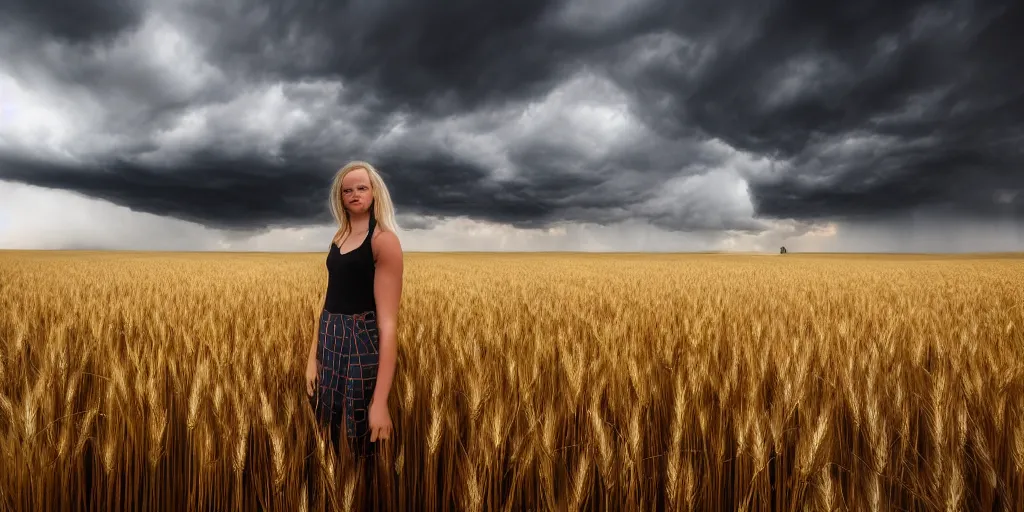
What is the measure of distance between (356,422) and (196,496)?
2.00ft

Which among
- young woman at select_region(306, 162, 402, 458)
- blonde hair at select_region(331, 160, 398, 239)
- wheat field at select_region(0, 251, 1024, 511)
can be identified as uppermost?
blonde hair at select_region(331, 160, 398, 239)

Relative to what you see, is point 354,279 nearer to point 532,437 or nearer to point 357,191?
point 357,191

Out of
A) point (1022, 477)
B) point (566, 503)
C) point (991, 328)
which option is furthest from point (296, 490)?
point (991, 328)

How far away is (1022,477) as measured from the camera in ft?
5.32

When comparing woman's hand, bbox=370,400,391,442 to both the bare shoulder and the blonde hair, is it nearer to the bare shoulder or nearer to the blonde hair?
the bare shoulder

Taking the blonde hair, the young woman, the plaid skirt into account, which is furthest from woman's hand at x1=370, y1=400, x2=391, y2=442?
the blonde hair

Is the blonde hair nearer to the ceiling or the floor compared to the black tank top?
nearer to the ceiling

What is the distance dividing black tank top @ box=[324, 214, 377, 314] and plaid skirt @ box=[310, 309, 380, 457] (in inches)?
1.7

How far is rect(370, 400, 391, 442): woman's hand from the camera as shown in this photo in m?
1.90

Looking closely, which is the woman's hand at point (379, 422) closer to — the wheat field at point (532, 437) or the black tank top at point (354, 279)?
the wheat field at point (532, 437)

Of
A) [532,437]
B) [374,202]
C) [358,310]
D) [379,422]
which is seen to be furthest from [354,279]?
[532,437]

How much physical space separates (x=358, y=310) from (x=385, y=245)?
360 mm

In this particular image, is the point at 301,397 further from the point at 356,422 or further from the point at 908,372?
the point at 908,372

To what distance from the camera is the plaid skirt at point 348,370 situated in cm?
214
